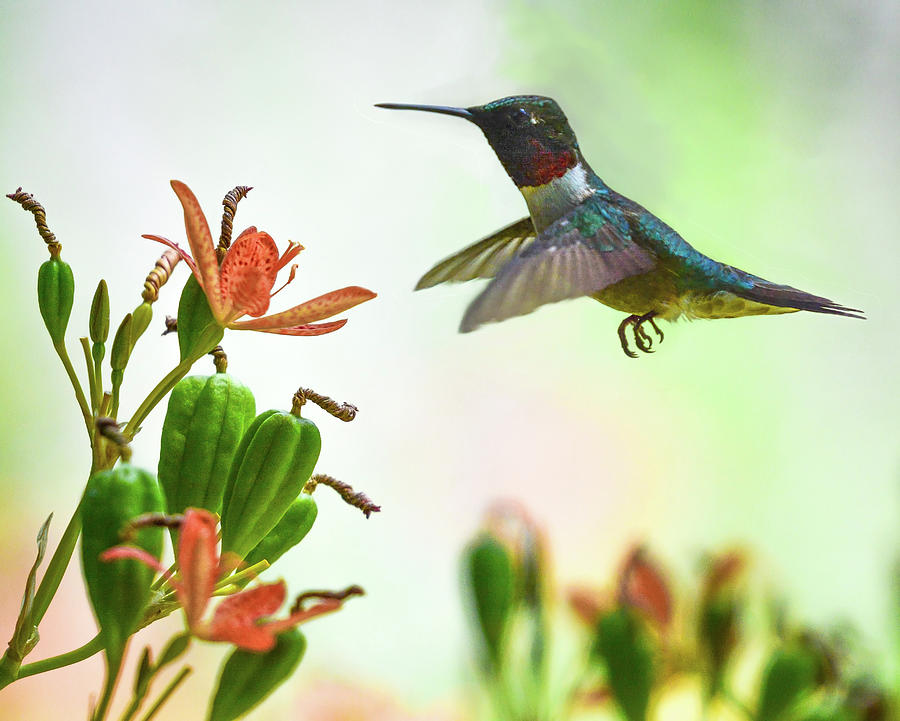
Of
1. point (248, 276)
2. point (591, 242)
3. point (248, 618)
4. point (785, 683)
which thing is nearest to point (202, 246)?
point (248, 276)

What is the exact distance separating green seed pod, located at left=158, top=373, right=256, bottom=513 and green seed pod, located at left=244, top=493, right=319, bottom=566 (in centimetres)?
2

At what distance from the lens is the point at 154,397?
0.30 metres

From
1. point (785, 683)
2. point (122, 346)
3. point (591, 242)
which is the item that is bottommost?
point (785, 683)

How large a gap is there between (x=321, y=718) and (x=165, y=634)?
26 cm

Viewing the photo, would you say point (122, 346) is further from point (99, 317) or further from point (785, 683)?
point (785, 683)

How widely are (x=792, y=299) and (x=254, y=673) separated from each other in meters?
0.44

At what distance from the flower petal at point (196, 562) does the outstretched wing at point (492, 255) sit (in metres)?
0.45

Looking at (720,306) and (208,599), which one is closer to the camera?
(208,599)

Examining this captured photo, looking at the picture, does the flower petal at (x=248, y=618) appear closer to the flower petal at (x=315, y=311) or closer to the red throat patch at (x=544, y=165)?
the flower petal at (x=315, y=311)

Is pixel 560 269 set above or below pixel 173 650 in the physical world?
above

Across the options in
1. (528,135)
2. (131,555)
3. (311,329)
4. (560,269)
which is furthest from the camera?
(528,135)

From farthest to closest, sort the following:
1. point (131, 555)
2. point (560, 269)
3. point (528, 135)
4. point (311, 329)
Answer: point (528, 135) → point (560, 269) → point (311, 329) → point (131, 555)

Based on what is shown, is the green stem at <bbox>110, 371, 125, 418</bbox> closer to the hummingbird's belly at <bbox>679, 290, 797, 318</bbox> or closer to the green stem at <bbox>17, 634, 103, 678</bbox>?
the green stem at <bbox>17, 634, 103, 678</bbox>

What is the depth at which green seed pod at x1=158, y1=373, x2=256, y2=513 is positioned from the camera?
0.29 metres
